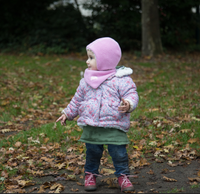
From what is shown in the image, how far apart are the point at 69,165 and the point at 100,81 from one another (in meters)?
1.61

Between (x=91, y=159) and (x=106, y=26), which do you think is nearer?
(x=91, y=159)

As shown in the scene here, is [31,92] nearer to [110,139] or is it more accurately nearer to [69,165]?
[69,165]

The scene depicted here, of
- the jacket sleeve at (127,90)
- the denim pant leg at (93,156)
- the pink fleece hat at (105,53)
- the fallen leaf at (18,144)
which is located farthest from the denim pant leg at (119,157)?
the fallen leaf at (18,144)

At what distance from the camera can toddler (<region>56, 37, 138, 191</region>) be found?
9.36ft

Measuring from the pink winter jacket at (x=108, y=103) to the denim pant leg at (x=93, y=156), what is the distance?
0.91ft

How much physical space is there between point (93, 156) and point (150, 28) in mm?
10164

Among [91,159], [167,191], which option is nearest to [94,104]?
[91,159]

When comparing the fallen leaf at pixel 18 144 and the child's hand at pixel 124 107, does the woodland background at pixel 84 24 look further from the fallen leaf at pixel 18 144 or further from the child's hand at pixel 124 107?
the child's hand at pixel 124 107

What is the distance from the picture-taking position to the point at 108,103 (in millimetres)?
2855

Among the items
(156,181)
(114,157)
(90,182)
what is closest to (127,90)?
(114,157)

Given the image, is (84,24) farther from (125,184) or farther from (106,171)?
(125,184)

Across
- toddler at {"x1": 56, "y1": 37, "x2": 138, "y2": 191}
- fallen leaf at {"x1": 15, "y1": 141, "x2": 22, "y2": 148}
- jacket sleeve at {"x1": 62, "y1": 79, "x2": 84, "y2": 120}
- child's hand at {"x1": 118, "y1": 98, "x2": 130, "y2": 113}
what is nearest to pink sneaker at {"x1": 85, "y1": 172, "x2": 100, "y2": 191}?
toddler at {"x1": 56, "y1": 37, "x2": 138, "y2": 191}

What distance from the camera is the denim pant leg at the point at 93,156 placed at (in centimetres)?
299

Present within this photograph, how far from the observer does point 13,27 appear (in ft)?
52.4
